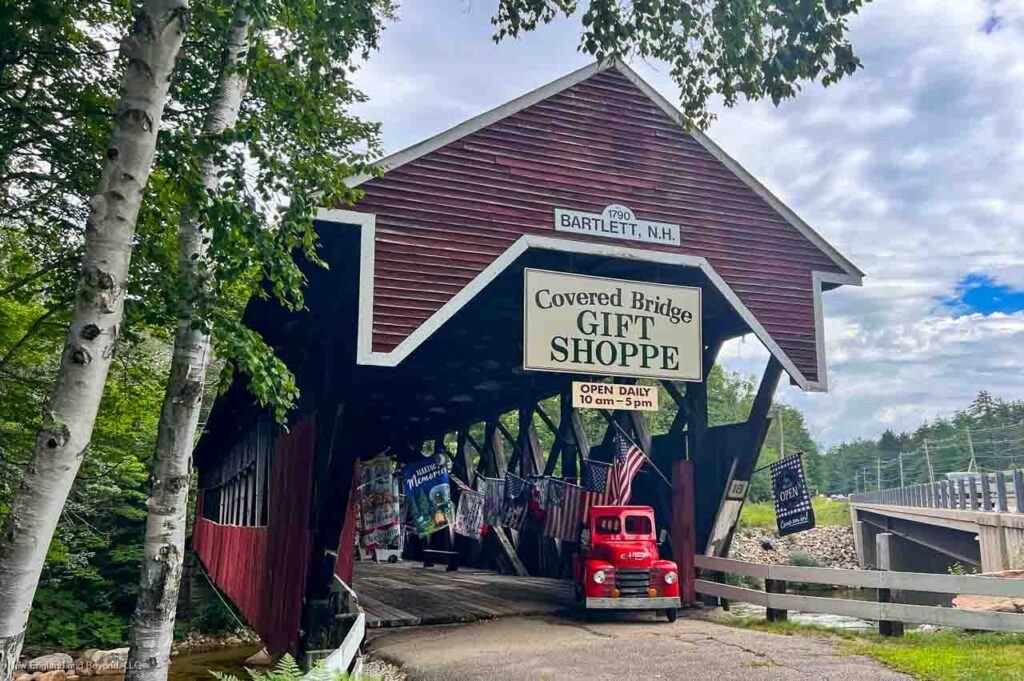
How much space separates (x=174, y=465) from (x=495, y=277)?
659 centimetres

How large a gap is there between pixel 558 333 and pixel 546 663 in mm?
4722

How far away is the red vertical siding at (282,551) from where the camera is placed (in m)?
12.0

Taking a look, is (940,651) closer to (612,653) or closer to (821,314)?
(612,653)

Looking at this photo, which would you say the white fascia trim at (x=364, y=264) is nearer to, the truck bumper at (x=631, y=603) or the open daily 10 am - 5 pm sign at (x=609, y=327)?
the open daily 10 am - 5 pm sign at (x=609, y=327)

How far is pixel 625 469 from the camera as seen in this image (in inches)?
583

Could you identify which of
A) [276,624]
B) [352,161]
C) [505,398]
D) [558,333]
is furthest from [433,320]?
[505,398]

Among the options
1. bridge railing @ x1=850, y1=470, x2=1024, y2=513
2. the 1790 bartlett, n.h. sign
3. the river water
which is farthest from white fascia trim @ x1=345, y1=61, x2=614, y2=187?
bridge railing @ x1=850, y1=470, x2=1024, y2=513

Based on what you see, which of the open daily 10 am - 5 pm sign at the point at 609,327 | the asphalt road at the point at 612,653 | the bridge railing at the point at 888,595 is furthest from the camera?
the open daily 10 am - 5 pm sign at the point at 609,327

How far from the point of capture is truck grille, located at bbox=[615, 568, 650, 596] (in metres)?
12.9

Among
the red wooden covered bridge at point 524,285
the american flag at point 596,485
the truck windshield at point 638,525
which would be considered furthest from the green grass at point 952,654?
the american flag at point 596,485

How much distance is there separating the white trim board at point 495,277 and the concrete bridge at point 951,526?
9986 millimetres

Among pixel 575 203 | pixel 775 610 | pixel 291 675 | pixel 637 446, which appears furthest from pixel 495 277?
pixel 291 675

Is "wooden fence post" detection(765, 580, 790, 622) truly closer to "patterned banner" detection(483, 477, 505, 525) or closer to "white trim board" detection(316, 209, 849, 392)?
"white trim board" detection(316, 209, 849, 392)

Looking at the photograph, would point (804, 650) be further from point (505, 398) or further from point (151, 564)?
point (505, 398)
